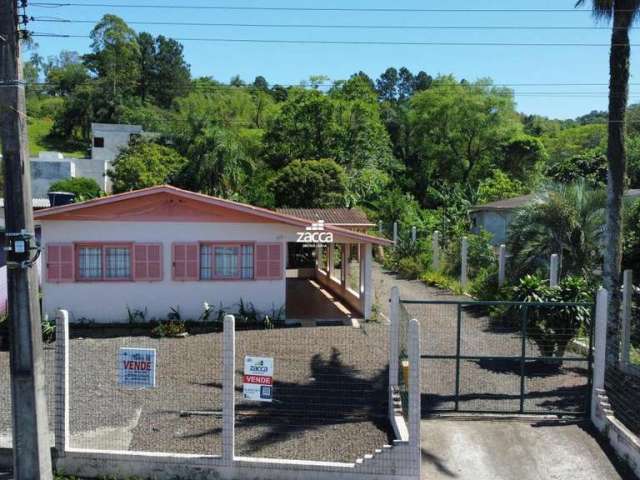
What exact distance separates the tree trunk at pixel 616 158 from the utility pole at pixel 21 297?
9.31 meters

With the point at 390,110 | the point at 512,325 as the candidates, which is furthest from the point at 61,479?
the point at 390,110

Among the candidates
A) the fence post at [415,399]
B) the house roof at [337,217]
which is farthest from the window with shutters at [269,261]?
the fence post at [415,399]

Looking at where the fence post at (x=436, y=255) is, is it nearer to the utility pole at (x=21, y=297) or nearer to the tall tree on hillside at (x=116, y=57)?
the utility pole at (x=21, y=297)

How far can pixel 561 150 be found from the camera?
6875cm

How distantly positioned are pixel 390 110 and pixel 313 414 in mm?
64146

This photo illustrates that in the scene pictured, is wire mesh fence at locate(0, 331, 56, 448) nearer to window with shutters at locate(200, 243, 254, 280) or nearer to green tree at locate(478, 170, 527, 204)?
window with shutters at locate(200, 243, 254, 280)

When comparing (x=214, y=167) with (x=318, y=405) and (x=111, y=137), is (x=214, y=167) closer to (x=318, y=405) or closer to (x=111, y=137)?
(x=318, y=405)

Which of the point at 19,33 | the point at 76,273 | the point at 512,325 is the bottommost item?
the point at 512,325

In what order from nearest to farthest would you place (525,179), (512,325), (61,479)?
(61,479), (512,325), (525,179)

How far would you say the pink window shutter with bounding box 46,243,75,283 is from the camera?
669 inches

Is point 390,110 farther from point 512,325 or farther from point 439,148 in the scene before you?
point 512,325

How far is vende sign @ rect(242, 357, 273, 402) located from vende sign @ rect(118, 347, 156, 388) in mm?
1165

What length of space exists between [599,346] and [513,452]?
197 cm

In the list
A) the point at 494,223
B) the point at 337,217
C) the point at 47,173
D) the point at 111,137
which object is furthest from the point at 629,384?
the point at 111,137
